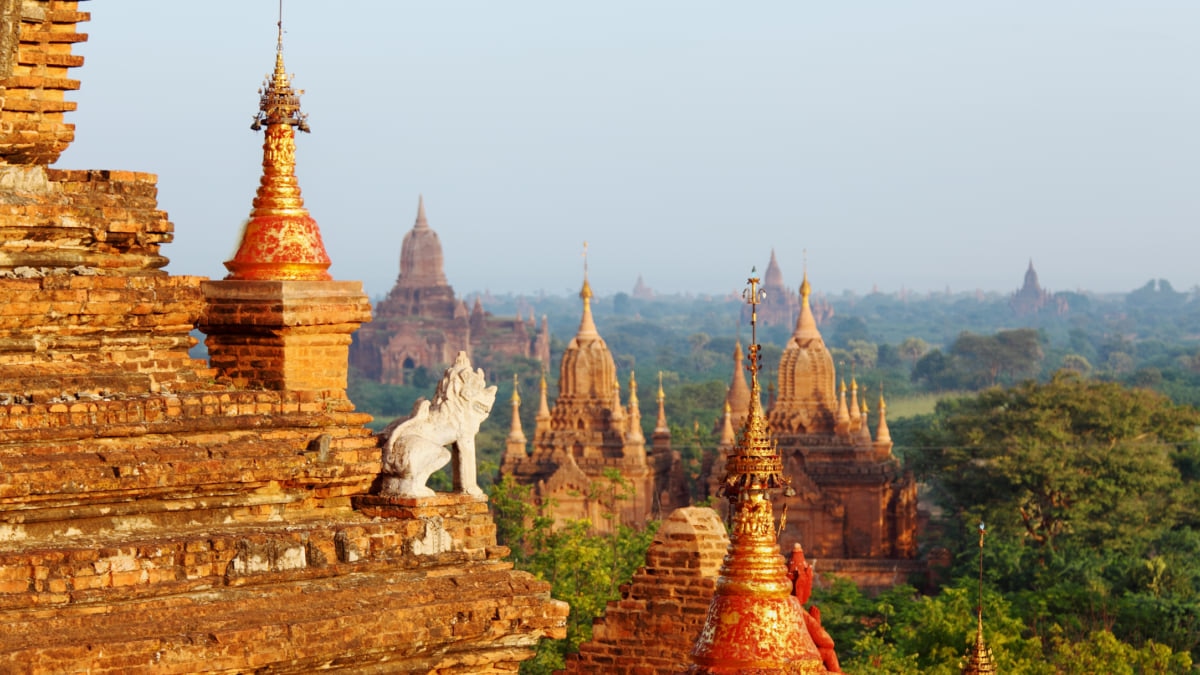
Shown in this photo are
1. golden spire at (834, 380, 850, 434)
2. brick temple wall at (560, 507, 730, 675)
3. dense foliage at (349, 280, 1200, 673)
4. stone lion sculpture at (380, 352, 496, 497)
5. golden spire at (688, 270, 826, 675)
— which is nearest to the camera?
stone lion sculpture at (380, 352, 496, 497)

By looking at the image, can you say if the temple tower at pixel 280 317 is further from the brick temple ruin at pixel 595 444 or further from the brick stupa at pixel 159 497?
the brick temple ruin at pixel 595 444

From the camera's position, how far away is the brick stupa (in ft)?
45.1

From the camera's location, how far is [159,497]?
569 inches

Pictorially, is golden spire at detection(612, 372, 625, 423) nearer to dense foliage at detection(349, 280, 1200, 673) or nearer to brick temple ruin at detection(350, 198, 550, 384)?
dense foliage at detection(349, 280, 1200, 673)

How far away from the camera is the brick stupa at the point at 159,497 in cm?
1374

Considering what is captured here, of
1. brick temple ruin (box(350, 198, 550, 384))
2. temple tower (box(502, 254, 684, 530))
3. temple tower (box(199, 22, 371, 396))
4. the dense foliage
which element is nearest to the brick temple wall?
temple tower (box(199, 22, 371, 396))

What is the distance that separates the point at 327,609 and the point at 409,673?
0.71 metres

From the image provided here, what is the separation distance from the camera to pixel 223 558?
14.3 meters

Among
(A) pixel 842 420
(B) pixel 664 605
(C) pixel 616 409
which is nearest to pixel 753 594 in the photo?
(B) pixel 664 605

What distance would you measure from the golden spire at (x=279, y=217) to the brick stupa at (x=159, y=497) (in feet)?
4.40

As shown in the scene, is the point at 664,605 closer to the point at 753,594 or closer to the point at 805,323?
the point at 753,594

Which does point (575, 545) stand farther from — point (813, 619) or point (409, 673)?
point (409, 673)

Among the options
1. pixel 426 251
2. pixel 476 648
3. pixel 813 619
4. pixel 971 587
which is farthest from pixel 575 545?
pixel 426 251

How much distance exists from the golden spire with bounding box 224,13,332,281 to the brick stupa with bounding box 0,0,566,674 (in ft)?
4.40
